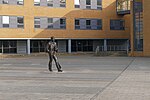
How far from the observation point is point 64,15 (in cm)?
5062

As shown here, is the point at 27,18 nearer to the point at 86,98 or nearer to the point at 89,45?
the point at 89,45

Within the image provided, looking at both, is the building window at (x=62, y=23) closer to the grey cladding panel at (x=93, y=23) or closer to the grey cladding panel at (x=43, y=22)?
the grey cladding panel at (x=43, y=22)

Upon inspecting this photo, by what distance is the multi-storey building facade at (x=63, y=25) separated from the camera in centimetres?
4722

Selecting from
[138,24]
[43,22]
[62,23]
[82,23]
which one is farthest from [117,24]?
[138,24]

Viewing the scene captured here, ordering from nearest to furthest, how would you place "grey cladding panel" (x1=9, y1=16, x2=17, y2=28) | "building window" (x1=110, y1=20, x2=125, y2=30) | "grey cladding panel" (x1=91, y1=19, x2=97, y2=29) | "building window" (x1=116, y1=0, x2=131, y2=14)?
"grey cladding panel" (x1=9, y1=16, x2=17, y2=28) < "building window" (x1=116, y1=0, x2=131, y2=14) < "grey cladding panel" (x1=91, y1=19, x2=97, y2=29) < "building window" (x1=110, y1=20, x2=125, y2=30)

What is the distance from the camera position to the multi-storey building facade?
47219 millimetres

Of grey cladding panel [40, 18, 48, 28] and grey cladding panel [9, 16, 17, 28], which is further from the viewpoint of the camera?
grey cladding panel [40, 18, 48, 28]

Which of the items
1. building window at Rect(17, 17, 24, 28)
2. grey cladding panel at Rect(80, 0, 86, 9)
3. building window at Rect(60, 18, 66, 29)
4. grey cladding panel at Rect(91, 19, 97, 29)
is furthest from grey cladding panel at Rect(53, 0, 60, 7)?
grey cladding panel at Rect(91, 19, 97, 29)

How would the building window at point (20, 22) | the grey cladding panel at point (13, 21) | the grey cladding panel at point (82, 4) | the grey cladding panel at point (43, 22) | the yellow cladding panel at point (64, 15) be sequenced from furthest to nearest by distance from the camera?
the grey cladding panel at point (82, 4) → the grey cladding panel at point (43, 22) → the building window at point (20, 22) → the yellow cladding panel at point (64, 15) → the grey cladding panel at point (13, 21)

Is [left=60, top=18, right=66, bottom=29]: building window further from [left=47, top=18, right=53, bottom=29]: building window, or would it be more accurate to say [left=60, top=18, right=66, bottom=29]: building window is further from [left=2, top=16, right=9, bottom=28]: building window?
[left=2, top=16, right=9, bottom=28]: building window

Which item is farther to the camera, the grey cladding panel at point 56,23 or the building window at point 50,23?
the grey cladding panel at point 56,23

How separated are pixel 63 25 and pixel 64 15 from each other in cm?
147

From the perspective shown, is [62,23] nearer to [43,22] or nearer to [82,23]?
[43,22]

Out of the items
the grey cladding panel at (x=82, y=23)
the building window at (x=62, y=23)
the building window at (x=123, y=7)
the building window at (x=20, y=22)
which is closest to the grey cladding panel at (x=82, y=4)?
the grey cladding panel at (x=82, y=23)
